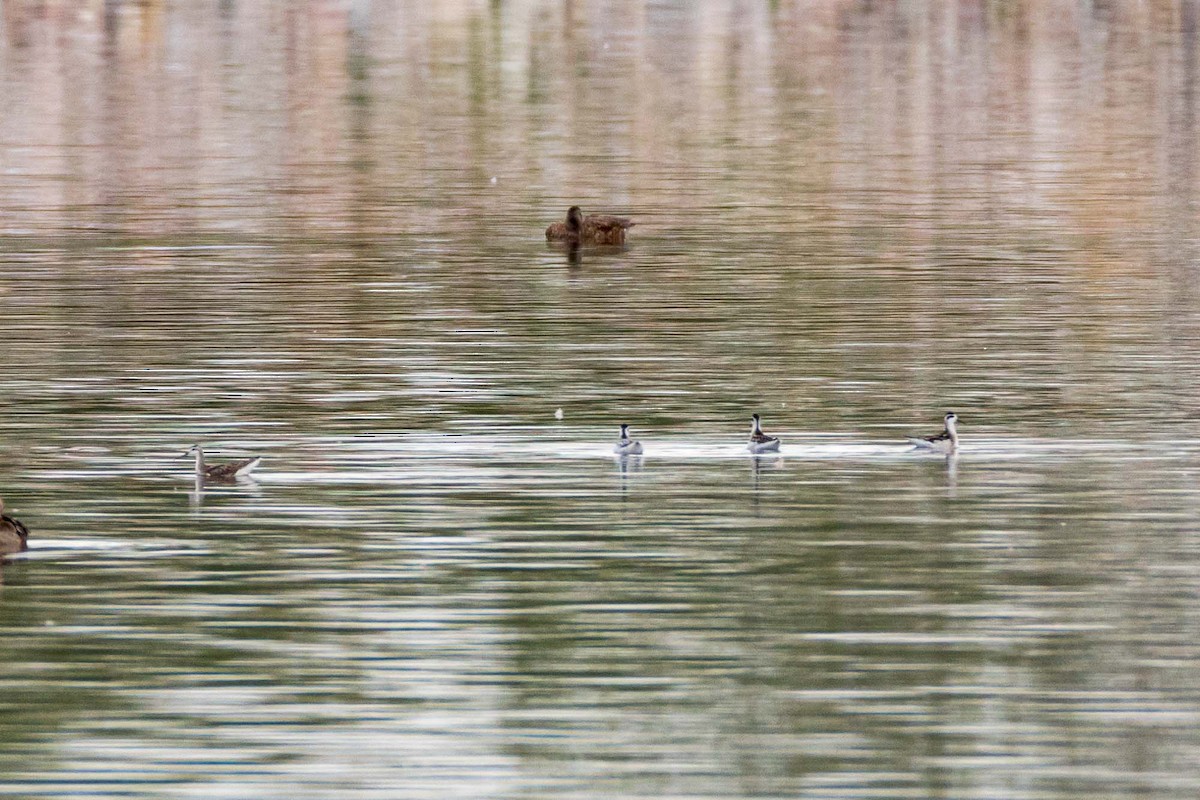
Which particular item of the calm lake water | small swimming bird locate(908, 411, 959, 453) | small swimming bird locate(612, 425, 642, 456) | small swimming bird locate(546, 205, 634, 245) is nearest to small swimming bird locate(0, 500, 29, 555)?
the calm lake water

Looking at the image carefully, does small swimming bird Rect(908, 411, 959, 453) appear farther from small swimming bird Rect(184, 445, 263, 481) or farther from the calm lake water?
small swimming bird Rect(184, 445, 263, 481)

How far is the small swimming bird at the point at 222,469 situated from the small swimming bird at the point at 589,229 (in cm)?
2347

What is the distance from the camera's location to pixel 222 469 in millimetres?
27172

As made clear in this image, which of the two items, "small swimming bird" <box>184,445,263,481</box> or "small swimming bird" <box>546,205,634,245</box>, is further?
"small swimming bird" <box>546,205,634,245</box>

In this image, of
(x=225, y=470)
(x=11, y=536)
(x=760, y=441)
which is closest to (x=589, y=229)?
(x=760, y=441)

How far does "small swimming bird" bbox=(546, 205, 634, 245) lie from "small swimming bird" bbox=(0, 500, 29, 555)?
27.4m

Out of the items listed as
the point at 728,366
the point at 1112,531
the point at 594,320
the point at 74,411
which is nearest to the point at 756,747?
the point at 1112,531

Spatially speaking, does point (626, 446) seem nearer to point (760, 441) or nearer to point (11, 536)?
point (760, 441)

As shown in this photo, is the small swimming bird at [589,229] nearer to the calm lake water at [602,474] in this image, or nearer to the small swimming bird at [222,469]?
the calm lake water at [602,474]

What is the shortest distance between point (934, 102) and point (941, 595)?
6683 centimetres

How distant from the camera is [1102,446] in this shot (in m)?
29.3

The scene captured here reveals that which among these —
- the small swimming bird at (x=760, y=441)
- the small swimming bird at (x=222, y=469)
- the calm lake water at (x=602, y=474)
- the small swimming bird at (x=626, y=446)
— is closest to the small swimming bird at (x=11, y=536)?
the calm lake water at (x=602, y=474)

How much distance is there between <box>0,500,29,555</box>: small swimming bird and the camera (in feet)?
77.0

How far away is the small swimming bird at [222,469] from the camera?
2712cm
